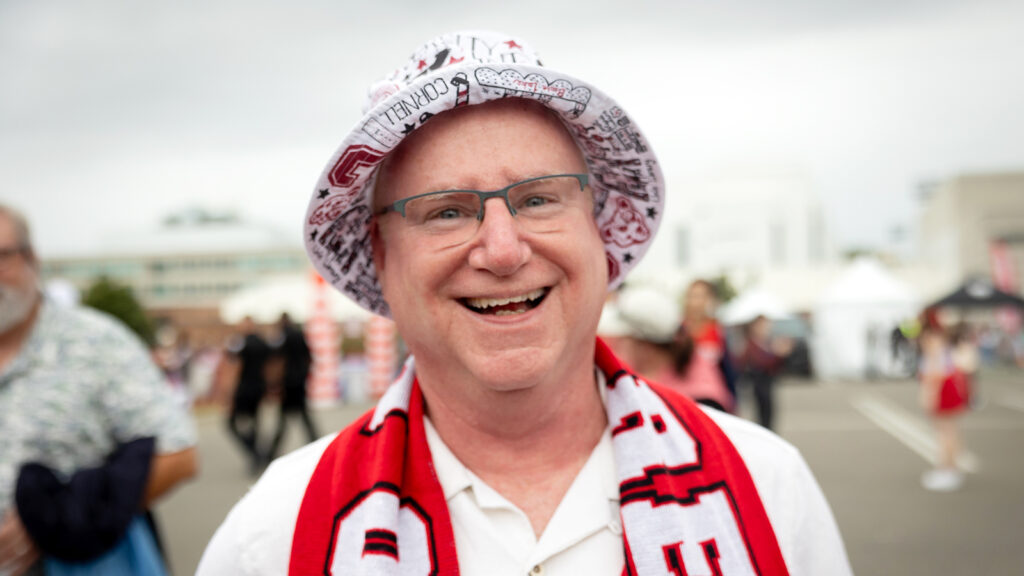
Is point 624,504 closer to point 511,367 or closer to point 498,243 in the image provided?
point 511,367

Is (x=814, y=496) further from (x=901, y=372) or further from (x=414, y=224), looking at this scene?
(x=901, y=372)

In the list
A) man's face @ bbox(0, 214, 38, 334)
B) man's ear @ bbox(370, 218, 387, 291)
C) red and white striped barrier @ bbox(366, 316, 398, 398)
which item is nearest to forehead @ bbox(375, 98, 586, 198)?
man's ear @ bbox(370, 218, 387, 291)

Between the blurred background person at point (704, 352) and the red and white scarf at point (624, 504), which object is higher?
the red and white scarf at point (624, 504)

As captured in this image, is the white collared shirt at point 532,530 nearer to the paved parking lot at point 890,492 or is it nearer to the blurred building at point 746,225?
the paved parking lot at point 890,492

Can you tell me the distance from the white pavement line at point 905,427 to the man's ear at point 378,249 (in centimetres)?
846

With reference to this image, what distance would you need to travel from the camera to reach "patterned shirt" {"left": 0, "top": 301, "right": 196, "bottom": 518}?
2.46 meters

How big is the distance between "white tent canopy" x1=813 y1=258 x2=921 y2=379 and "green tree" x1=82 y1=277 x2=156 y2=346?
48576mm

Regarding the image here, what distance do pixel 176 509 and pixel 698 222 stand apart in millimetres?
83078

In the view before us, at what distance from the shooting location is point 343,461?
5.51 feet

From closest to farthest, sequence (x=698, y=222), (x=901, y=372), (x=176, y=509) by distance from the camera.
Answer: (x=176, y=509)
(x=901, y=372)
(x=698, y=222)

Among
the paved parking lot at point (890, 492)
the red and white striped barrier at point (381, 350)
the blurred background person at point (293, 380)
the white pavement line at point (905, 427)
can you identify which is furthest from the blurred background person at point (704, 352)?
the red and white striped barrier at point (381, 350)

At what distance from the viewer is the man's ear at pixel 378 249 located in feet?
5.94

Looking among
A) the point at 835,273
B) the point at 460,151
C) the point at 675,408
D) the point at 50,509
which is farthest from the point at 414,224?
the point at 835,273

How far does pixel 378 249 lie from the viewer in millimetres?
1850
